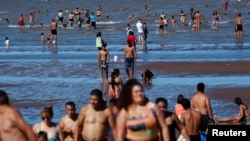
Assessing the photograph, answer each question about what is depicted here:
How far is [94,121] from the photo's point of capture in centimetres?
1059

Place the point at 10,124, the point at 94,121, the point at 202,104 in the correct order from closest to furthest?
the point at 10,124 < the point at 94,121 < the point at 202,104

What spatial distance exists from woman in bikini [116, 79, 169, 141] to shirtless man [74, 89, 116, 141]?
2.05 m

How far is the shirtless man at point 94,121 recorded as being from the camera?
10570 millimetres

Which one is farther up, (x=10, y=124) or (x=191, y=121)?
(x=10, y=124)

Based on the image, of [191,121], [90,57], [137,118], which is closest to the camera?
[137,118]

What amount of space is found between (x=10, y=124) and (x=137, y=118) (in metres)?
1.68

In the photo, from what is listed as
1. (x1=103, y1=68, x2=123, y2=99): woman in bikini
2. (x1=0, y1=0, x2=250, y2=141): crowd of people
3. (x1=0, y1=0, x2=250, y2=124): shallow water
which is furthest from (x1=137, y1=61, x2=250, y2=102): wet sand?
(x1=0, y1=0, x2=250, y2=141): crowd of people

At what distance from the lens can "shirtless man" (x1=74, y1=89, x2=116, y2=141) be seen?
10.6m

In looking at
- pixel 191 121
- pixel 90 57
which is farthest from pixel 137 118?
pixel 90 57

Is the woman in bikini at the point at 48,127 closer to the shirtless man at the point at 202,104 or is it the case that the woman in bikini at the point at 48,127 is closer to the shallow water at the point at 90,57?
the shirtless man at the point at 202,104

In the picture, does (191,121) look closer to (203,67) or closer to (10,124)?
(10,124)

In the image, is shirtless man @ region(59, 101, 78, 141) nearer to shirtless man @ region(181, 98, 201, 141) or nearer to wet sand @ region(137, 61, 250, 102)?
shirtless man @ region(181, 98, 201, 141)

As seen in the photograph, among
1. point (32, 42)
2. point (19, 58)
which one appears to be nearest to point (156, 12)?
point (32, 42)

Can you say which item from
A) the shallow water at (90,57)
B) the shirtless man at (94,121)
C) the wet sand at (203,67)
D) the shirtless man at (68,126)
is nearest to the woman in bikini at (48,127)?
the shirtless man at (68,126)
